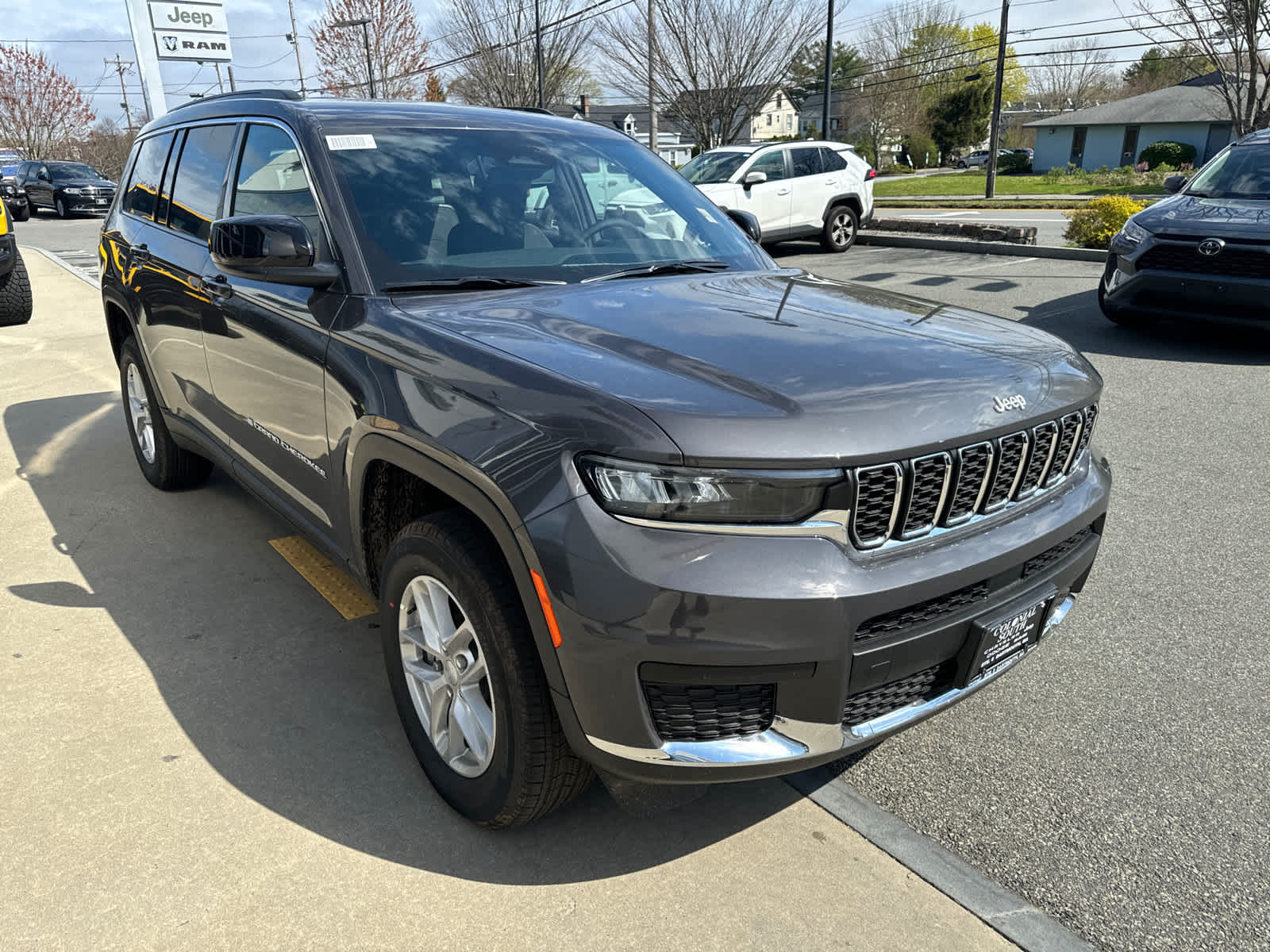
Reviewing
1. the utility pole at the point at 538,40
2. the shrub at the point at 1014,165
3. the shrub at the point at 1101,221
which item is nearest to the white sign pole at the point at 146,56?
the utility pole at the point at 538,40

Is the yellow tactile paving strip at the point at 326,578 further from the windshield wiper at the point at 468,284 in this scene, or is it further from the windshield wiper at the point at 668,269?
the windshield wiper at the point at 668,269

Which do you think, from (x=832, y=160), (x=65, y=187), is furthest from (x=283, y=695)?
(x=65, y=187)

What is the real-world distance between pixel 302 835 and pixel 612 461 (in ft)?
4.57

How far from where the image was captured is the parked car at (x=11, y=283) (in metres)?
9.52

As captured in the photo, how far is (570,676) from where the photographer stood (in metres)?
2.00

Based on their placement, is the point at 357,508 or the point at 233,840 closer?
the point at 233,840

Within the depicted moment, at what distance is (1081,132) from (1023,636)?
226 ft

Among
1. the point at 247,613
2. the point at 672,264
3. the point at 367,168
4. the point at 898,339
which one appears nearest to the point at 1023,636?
the point at 898,339

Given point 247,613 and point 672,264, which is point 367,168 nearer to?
point 672,264

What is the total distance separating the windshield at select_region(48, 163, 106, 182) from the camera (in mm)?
29516

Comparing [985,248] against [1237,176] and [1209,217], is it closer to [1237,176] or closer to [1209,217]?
[1237,176]

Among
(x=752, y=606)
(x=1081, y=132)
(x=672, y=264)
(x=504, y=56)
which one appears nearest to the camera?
(x=752, y=606)

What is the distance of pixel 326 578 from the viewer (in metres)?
4.04

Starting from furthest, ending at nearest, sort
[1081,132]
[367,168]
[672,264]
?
1. [1081,132]
2. [672,264]
3. [367,168]
